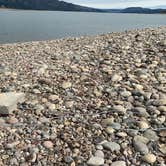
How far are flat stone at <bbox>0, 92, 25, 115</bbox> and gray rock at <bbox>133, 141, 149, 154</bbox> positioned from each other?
106 inches

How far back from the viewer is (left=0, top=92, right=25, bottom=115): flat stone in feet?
27.8

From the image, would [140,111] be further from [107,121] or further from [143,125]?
[107,121]

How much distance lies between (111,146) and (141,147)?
0.51 metres

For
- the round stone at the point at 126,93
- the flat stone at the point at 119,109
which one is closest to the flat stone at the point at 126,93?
the round stone at the point at 126,93

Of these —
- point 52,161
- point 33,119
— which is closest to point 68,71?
point 33,119

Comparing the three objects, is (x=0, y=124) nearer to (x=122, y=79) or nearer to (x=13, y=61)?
(x=122, y=79)

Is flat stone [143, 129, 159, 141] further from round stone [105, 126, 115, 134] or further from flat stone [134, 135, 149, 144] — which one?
round stone [105, 126, 115, 134]

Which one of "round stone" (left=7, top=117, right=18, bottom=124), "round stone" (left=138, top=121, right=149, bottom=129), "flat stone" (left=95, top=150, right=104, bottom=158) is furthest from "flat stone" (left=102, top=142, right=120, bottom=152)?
"round stone" (left=7, top=117, right=18, bottom=124)

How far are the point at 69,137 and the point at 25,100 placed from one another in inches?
78.0

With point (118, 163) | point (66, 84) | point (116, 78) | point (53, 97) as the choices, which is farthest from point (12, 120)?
point (116, 78)

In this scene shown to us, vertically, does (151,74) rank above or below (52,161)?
above

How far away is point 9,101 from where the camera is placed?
28.5 ft

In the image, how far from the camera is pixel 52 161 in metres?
6.97

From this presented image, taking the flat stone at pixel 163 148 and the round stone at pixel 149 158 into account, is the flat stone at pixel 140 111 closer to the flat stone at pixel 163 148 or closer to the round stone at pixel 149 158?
the flat stone at pixel 163 148
